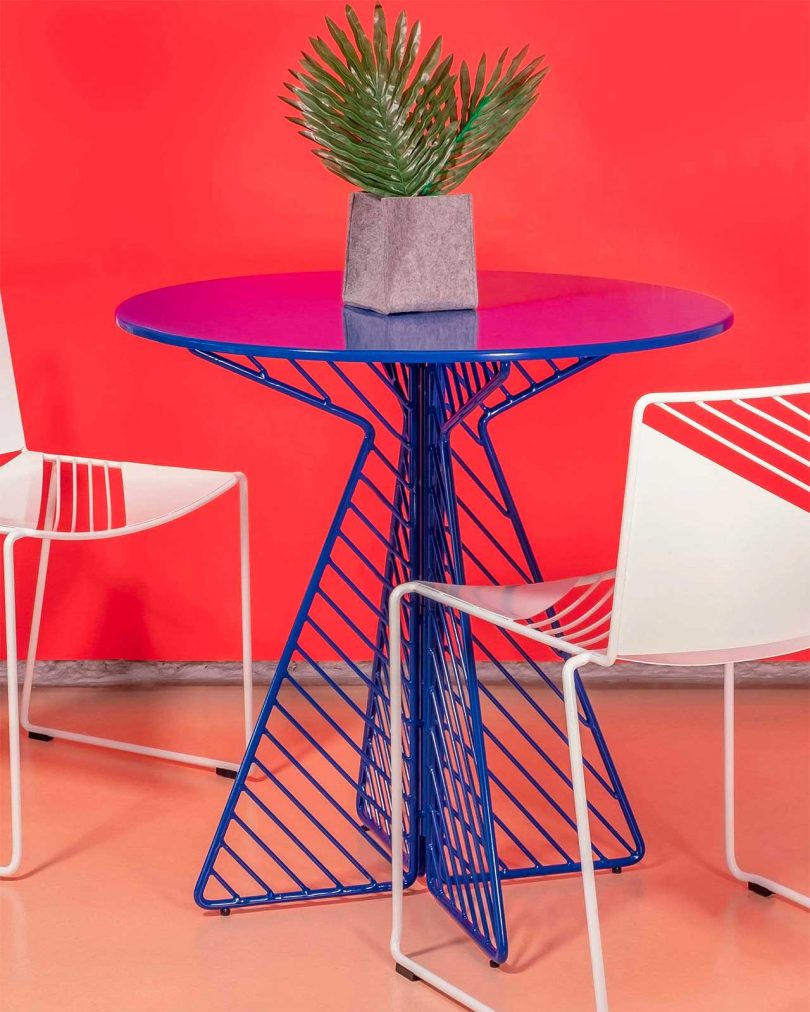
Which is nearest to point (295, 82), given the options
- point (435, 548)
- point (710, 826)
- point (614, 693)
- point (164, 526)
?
point (164, 526)

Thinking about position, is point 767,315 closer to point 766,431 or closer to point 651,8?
point 766,431

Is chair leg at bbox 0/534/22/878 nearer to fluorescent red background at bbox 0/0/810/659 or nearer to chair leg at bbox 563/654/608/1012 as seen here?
fluorescent red background at bbox 0/0/810/659

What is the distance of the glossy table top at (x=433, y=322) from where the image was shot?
1785mm

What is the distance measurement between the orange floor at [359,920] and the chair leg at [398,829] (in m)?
0.02

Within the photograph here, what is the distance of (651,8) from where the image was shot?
2.95m

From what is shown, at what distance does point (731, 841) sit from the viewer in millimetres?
A: 2334

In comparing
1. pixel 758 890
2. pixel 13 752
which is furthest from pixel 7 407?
pixel 758 890

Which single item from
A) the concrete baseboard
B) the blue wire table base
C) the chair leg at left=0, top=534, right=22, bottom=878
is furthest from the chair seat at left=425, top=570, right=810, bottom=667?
the concrete baseboard

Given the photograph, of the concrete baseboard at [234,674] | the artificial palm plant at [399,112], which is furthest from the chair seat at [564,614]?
the concrete baseboard at [234,674]

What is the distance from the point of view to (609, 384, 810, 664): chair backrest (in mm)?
1623

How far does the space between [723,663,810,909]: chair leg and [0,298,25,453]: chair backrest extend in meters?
1.47

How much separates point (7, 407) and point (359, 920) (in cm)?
124

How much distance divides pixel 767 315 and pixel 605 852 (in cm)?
130

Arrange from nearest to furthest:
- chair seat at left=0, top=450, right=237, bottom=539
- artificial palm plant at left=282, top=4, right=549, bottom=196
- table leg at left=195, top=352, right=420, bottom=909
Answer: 1. artificial palm plant at left=282, top=4, right=549, bottom=196
2. table leg at left=195, top=352, right=420, bottom=909
3. chair seat at left=0, top=450, right=237, bottom=539
